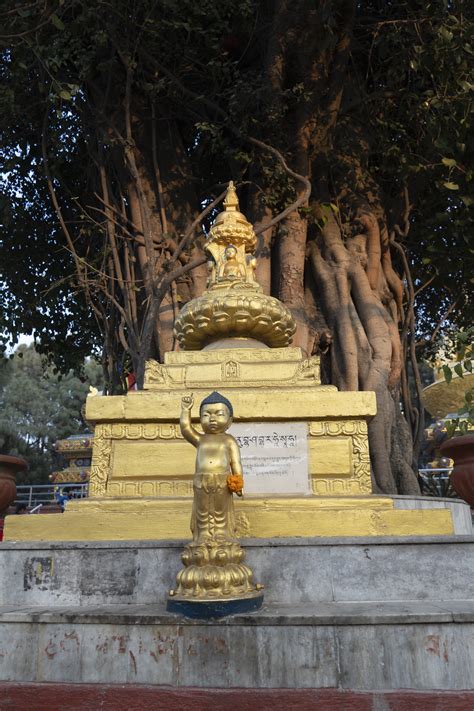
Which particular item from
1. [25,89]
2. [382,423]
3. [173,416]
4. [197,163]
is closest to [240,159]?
[197,163]

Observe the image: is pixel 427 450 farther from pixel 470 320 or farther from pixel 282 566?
pixel 282 566

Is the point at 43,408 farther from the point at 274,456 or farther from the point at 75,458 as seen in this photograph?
the point at 274,456

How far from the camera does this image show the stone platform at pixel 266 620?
2.66m

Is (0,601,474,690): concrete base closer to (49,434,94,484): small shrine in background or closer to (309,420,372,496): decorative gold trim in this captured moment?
(309,420,372,496): decorative gold trim

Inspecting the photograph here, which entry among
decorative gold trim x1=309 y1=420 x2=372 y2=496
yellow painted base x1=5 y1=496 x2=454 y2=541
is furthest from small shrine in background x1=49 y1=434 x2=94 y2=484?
decorative gold trim x1=309 y1=420 x2=372 y2=496

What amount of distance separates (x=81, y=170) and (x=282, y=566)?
939 centimetres

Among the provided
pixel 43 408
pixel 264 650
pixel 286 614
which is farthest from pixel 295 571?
pixel 43 408

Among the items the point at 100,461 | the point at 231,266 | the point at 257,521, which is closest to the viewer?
the point at 257,521

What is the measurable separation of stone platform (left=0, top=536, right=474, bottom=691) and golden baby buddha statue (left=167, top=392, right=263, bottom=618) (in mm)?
95

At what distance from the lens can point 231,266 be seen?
596 centimetres

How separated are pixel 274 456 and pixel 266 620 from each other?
4.82 ft

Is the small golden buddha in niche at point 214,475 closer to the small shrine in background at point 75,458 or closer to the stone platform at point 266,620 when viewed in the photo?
the stone platform at point 266,620

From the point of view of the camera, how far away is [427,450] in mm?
20547

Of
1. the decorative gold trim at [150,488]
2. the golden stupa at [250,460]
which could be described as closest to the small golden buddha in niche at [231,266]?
the golden stupa at [250,460]
